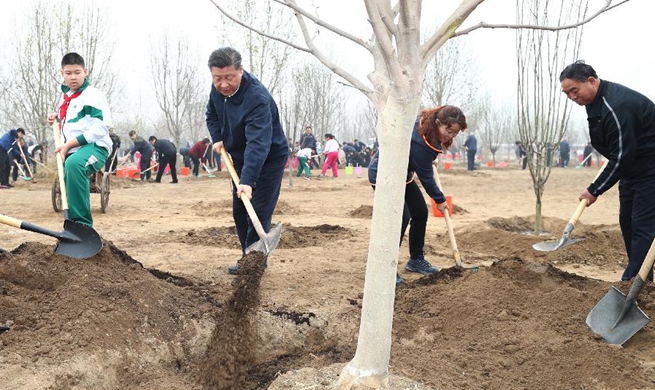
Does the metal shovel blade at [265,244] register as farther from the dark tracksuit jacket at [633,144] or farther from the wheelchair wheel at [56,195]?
the wheelchair wheel at [56,195]

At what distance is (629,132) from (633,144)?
9 cm

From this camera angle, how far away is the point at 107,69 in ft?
69.0

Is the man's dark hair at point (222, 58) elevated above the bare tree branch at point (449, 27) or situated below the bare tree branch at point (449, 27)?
above

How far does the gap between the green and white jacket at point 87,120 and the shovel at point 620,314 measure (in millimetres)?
3790

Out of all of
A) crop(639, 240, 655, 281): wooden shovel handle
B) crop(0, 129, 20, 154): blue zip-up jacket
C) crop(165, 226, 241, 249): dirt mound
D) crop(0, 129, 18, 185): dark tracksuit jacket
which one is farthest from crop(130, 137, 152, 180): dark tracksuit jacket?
crop(639, 240, 655, 281): wooden shovel handle

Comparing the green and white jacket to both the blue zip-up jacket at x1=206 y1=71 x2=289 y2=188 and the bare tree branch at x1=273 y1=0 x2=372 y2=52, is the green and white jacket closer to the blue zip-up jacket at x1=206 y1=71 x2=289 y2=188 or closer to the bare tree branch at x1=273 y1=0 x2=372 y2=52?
the blue zip-up jacket at x1=206 y1=71 x2=289 y2=188

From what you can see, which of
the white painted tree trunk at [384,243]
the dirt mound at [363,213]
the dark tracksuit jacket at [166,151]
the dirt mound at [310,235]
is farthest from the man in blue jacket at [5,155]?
the white painted tree trunk at [384,243]

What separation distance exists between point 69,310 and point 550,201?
11.5m

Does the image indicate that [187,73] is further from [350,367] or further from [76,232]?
[350,367]

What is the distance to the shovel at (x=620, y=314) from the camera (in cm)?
324

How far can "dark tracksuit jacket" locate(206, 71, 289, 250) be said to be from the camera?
405cm

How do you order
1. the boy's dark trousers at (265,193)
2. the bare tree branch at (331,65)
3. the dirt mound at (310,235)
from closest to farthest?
1. the bare tree branch at (331,65)
2. the boy's dark trousers at (265,193)
3. the dirt mound at (310,235)

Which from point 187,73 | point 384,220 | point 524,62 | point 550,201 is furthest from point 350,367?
point 187,73

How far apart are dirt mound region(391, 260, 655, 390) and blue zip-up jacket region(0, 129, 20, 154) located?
538 inches
